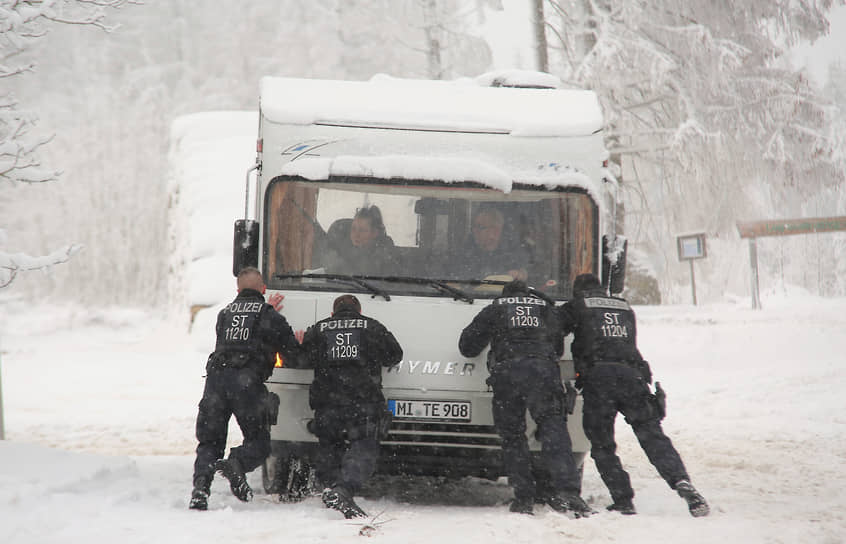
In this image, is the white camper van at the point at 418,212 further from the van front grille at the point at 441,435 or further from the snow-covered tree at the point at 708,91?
the snow-covered tree at the point at 708,91

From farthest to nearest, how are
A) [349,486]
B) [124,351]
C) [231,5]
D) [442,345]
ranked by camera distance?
1. [231,5]
2. [124,351]
3. [442,345]
4. [349,486]

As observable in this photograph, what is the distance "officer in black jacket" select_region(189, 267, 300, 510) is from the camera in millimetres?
5672

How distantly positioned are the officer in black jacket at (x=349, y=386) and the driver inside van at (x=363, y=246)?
1.50 ft

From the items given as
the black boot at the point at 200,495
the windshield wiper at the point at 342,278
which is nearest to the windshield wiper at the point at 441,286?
the windshield wiper at the point at 342,278

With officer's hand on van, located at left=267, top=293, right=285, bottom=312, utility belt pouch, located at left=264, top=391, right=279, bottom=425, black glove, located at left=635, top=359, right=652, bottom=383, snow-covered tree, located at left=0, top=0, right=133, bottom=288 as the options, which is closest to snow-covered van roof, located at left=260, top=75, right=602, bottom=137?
officer's hand on van, located at left=267, top=293, right=285, bottom=312

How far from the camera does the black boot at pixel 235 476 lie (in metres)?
5.52

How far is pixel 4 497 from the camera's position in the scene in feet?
16.8

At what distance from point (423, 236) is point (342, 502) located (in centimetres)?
202

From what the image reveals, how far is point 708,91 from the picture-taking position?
18.0 m

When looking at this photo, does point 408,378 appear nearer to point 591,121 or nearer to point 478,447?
point 478,447

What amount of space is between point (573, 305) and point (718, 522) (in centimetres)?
172

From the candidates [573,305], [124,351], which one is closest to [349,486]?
[573,305]

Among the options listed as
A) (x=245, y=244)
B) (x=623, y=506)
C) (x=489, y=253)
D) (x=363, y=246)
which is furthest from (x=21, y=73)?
(x=623, y=506)

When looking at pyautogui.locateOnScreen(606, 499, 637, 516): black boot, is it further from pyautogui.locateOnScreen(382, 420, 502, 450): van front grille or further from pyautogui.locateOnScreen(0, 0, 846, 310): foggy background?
pyautogui.locateOnScreen(0, 0, 846, 310): foggy background
